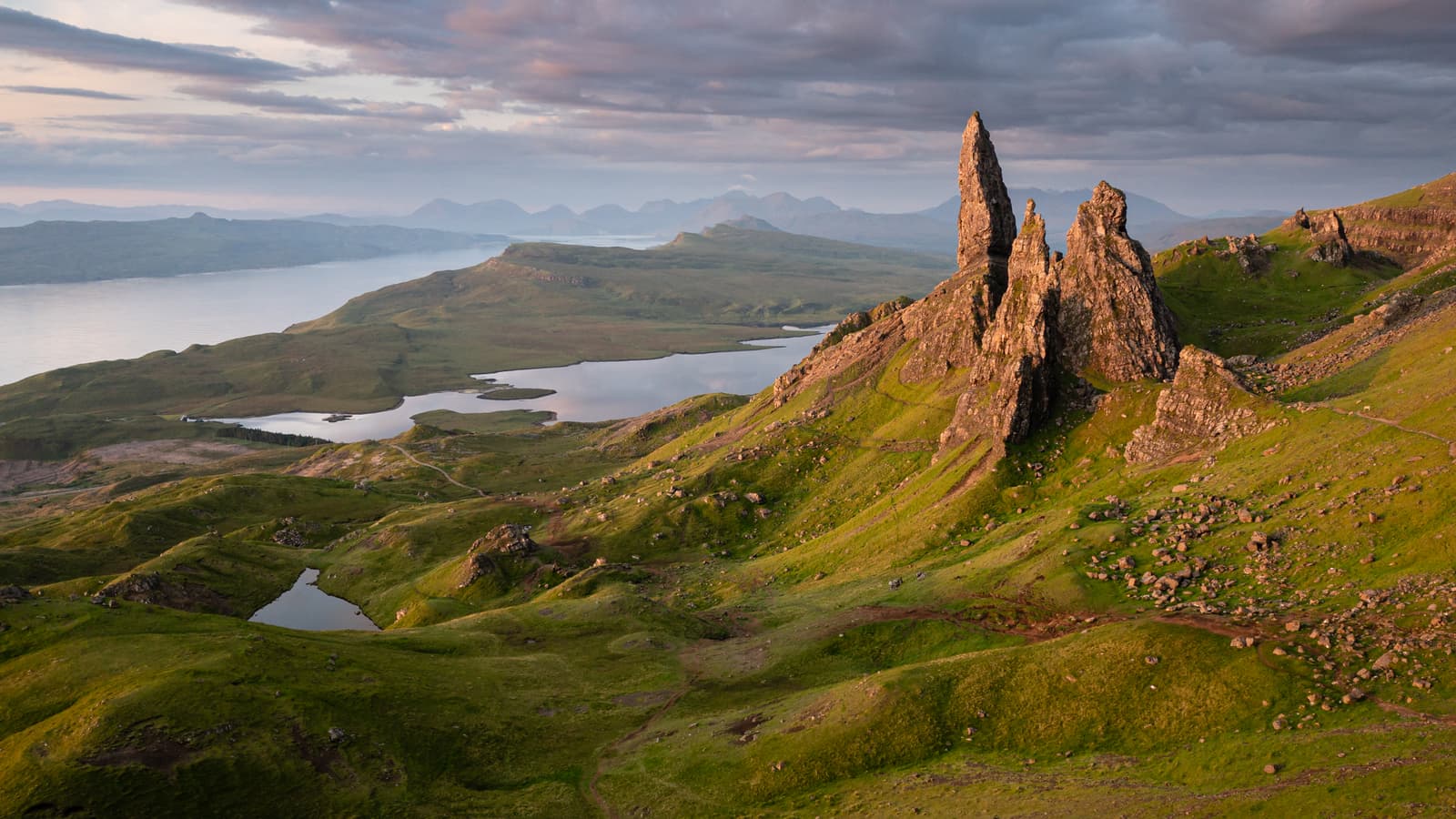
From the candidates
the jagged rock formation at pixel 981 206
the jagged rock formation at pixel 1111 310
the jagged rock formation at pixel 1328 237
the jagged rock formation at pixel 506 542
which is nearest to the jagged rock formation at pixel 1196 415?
the jagged rock formation at pixel 1111 310

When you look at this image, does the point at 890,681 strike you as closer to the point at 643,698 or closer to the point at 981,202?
the point at 643,698

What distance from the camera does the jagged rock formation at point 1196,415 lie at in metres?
96.3

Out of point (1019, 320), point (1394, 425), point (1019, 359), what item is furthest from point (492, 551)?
point (1394, 425)

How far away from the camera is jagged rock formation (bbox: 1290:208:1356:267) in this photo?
162000 mm

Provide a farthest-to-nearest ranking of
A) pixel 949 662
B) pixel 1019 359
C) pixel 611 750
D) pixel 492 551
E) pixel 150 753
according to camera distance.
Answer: pixel 492 551
pixel 1019 359
pixel 611 750
pixel 949 662
pixel 150 753

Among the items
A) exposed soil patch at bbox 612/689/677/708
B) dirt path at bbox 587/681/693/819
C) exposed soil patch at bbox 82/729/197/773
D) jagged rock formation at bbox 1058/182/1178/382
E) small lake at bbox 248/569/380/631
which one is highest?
jagged rock formation at bbox 1058/182/1178/382

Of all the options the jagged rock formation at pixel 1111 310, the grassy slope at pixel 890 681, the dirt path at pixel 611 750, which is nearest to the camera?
A: the grassy slope at pixel 890 681

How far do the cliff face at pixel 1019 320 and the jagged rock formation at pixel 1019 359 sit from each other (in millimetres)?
190

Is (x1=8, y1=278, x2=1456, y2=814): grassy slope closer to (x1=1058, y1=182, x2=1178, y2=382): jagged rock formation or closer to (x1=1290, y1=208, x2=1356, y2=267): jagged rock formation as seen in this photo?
(x1=1058, y1=182, x2=1178, y2=382): jagged rock formation

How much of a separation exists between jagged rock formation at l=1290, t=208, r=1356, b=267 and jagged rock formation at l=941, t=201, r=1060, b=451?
205ft

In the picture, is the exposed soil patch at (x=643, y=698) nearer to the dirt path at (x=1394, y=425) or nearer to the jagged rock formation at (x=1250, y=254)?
the dirt path at (x=1394, y=425)

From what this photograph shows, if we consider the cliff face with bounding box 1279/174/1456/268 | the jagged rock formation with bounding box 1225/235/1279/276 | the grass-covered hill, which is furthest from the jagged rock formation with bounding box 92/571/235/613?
the cliff face with bounding box 1279/174/1456/268

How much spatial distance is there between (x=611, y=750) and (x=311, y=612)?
9143 cm

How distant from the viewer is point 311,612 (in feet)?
461
